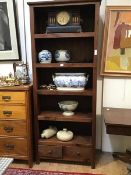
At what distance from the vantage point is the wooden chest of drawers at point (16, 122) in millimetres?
2357

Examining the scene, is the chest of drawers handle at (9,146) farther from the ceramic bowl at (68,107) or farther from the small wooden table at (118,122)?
the small wooden table at (118,122)

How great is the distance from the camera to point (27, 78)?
257 cm

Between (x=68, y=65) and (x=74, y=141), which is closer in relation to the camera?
(x=68, y=65)

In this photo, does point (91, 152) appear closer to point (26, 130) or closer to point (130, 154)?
point (130, 154)

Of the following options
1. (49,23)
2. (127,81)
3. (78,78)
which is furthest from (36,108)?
(127,81)

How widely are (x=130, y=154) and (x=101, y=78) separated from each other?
38.1 inches

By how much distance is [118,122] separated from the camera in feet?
6.60

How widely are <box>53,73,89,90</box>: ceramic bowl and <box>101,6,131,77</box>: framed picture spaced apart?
315 millimetres

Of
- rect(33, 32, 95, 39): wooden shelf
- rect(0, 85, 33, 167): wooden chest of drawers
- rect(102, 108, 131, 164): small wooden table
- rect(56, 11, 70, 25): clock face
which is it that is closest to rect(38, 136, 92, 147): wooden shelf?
rect(0, 85, 33, 167): wooden chest of drawers

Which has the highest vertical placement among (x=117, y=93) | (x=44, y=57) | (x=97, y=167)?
(x=44, y=57)

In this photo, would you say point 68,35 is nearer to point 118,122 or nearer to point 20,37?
point 20,37

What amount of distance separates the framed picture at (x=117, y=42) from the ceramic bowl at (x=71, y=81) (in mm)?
315

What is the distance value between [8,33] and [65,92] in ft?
3.26

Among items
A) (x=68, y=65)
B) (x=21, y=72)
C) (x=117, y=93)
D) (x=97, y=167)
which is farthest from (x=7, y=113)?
(x=117, y=93)
